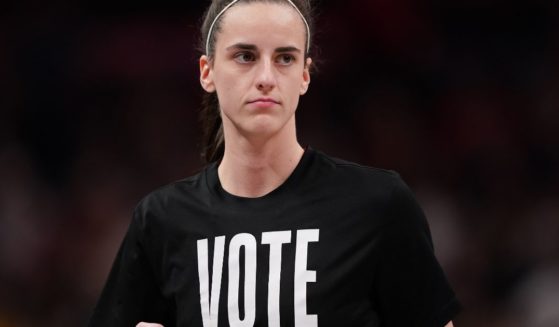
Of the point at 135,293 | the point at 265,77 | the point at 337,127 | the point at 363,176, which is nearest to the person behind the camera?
the point at 265,77

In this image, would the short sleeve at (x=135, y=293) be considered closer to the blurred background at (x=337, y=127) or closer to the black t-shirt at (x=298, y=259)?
the black t-shirt at (x=298, y=259)

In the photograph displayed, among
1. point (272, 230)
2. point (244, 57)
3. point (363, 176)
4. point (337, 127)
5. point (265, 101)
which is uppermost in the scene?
Answer: point (337, 127)

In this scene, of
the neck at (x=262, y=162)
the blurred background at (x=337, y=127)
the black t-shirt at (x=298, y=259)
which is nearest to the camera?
the black t-shirt at (x=298, y=259)

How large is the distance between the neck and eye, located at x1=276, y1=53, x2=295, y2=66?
17cm

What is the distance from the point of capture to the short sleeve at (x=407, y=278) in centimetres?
221

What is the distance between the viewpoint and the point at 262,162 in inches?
92.1

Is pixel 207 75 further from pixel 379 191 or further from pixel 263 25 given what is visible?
pixel 379 191

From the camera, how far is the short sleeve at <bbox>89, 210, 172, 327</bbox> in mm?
2414

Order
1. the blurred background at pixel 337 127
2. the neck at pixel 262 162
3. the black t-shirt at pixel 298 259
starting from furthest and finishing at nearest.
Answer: the blurred background at pixel 337 127 → the neck at pixel 262 162 → the black t-shirt at pixel 298 259

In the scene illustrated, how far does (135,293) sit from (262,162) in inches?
17.1

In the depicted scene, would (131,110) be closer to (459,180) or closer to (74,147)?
(74,147)

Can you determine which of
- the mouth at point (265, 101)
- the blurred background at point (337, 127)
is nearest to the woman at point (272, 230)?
the mouth at point (265, 101)

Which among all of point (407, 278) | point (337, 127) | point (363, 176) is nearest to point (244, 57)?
point (363, 176)

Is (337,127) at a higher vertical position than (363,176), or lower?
higher
